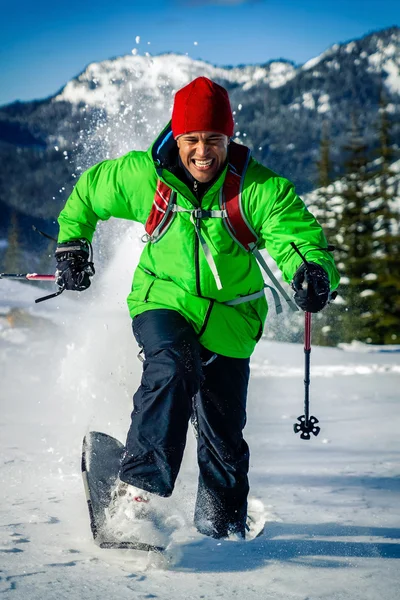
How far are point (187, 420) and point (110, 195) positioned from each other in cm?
120

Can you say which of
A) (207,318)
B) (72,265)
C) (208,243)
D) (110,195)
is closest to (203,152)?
(208,243)

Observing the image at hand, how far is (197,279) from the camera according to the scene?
3.26 metres

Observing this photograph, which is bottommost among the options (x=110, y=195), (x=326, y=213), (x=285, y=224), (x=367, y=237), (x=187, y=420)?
(x=187, y=420)

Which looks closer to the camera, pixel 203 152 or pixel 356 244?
pixel 203 152

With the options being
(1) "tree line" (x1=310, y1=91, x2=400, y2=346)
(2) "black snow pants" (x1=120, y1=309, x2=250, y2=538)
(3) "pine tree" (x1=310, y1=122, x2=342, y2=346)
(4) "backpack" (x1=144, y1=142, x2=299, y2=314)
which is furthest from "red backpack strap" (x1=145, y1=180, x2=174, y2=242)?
(1) "tree line" (x1=310, y1=91, x2=400, y2=346)

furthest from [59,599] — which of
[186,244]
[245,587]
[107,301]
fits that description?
[107,301]

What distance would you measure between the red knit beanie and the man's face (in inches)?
1.3

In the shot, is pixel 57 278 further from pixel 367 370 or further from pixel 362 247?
pixel 362 247

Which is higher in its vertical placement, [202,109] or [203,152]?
[202,109]

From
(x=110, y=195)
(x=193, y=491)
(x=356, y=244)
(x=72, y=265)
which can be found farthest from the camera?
(x=356, y=244)

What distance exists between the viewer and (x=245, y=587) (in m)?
2.68

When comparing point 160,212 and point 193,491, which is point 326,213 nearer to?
point 193,491

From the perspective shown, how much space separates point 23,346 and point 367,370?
6095mm

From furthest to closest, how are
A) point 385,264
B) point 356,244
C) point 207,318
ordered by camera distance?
point 356,244 < point 385,264 < point 207,318
